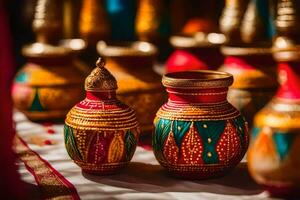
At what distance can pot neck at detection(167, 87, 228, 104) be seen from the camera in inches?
54.1

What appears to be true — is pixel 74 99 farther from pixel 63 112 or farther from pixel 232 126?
pixel 232 126

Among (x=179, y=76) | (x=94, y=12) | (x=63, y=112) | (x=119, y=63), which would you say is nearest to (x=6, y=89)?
(x=179, y=76)

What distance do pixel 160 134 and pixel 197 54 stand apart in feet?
2.42

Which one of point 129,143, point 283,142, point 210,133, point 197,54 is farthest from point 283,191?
point 197,54

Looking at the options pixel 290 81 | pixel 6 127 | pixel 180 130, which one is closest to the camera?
pixel 6 127

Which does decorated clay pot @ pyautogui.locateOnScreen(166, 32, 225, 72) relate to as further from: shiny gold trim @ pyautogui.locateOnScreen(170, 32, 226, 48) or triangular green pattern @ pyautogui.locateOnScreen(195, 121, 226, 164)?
triangular green pattern @ pyautogui.locateOnScreen(195, 121, 226, 164)

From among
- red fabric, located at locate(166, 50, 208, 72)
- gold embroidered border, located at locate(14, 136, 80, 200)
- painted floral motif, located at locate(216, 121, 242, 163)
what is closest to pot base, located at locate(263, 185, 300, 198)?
painted floral motif, located at locate(216, 121, 242, 163)

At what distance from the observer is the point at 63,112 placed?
2.03 meters

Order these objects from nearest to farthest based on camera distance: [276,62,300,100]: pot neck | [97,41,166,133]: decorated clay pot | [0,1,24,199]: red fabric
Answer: [0,1,24,199]: red fabric
[276,62,300,100]: pot neck
[97,41,166,133]: decorated clay pot

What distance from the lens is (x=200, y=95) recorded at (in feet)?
4.52

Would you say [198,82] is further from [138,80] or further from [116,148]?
[138,80]

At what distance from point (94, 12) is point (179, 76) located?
2.76 feet

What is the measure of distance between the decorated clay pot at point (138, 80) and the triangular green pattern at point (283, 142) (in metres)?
0.63

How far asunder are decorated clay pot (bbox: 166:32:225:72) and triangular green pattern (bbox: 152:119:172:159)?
70 centimetres
